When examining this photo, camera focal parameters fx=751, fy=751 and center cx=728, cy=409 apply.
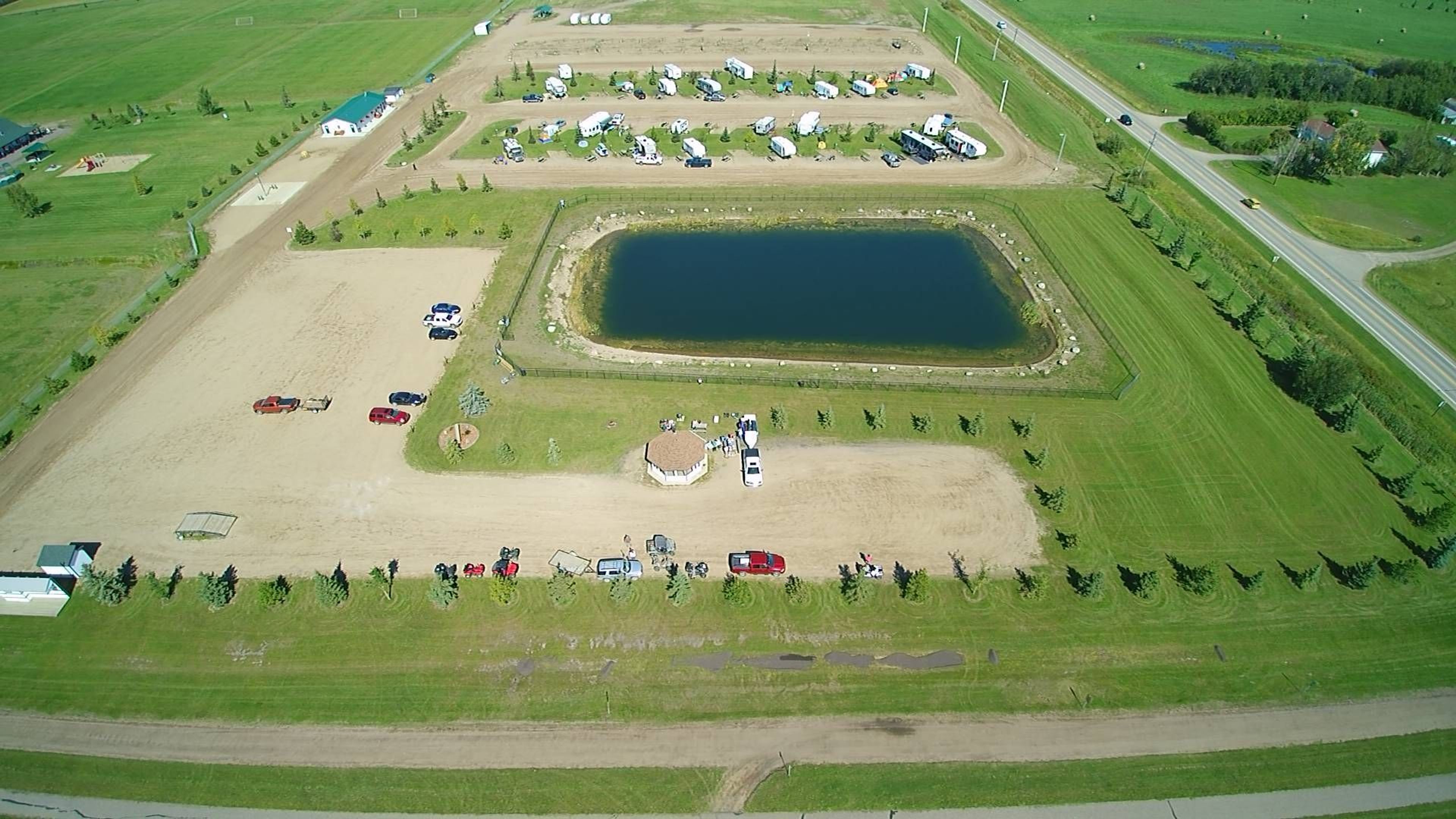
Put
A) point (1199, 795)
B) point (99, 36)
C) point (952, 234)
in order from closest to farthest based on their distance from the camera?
point (1199, 795) < point (952, 234) < point (99, 36)

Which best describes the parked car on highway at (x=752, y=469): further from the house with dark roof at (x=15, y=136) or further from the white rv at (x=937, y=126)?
the house with dark roof at (x=15, y=136)

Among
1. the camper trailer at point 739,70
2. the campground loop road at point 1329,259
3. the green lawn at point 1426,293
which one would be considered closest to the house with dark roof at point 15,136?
the camper trailer at point 739,70

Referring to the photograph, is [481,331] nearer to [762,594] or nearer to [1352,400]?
[762,594]

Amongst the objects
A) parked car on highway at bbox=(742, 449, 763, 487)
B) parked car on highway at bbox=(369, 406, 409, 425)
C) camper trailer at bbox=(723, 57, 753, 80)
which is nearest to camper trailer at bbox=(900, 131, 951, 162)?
camper trailer at bbox=(723, 57, 753, 80)

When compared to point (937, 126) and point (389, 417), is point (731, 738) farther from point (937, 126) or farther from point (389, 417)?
point (937, 126)

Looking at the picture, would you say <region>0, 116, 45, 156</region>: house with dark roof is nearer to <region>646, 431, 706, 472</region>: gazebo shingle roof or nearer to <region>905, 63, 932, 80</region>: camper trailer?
<region>646, 431, 706, 472</region>: gazebo shingle roof

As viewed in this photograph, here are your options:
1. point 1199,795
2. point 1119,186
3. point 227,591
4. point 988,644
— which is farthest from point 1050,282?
point 227,591

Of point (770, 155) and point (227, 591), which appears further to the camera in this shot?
point (770, 155)
